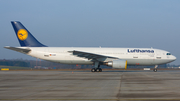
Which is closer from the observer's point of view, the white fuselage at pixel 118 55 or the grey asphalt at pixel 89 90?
the grey asphalt at pixel 89 90

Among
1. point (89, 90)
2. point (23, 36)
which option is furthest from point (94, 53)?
point (89, 90)

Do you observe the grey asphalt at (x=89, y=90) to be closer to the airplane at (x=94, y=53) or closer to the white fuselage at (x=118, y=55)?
the airplane at (x=94, y=53)

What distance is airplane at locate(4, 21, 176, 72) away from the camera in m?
33.0

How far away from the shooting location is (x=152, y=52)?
33.7 meters

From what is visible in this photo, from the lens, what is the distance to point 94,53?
1314 inches

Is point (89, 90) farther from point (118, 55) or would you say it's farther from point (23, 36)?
point (23, 36)

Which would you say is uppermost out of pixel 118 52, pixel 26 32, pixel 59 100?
pixel 26 32

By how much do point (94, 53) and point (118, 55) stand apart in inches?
155

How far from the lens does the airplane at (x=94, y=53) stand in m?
33.0

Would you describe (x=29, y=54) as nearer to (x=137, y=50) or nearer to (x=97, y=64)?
(x=97, y=64)

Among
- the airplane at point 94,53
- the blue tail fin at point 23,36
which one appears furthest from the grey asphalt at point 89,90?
the blue tail fin at point 23,36

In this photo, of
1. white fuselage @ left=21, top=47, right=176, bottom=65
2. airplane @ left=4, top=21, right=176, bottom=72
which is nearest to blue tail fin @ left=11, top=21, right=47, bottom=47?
airplane @ left=4, top=21, right=176, bottom=72

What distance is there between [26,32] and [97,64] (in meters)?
13.3

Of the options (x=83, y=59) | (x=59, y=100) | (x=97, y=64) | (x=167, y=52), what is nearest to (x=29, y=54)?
(x=83, y=59)
